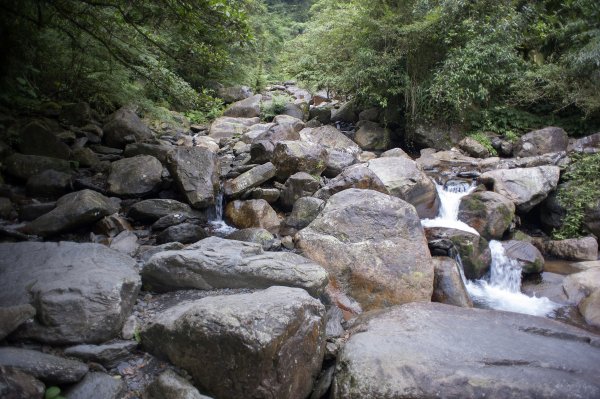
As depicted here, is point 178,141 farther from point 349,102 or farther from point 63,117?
point 349,102

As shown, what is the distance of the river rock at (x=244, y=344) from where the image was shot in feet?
10.2

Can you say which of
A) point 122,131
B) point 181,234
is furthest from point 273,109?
point 181,234

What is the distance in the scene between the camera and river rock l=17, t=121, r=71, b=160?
8.07 meters

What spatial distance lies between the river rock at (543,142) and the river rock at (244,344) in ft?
33.8

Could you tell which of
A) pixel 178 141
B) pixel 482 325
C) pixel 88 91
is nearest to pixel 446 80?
pixel 178 141

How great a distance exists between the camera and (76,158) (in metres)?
8.62

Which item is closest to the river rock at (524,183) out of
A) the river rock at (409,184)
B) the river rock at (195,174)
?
the river rock at (409,184)

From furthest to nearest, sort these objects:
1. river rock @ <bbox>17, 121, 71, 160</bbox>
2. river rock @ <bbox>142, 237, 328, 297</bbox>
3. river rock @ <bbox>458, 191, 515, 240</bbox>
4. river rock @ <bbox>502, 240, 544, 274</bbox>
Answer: river rock @ <bbox>458, 191, 515, 240</bbox>, river rock @ <bbox>17, 121, 71, 160</bbox>, river rock @ <bbox>502, 240, 544, 274</bbox>, river rock @ <bbox>142, 237, 328, 297</bbox>

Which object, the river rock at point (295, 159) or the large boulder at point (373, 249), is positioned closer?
the large boulder at point (373, 249)

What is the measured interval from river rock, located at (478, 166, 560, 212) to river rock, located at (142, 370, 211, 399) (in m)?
8.17

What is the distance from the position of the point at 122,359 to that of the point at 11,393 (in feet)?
2.94

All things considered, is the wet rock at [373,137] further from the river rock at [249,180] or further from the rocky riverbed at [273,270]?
the river rock at [249,180]

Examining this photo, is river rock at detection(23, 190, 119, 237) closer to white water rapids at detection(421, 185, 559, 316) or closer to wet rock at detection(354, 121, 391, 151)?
A: white water rapids at detection(421, 185, 559, 316)

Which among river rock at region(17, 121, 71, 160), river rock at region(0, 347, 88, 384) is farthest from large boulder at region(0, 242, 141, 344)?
river rock at region(17, 121, 71, 160)
